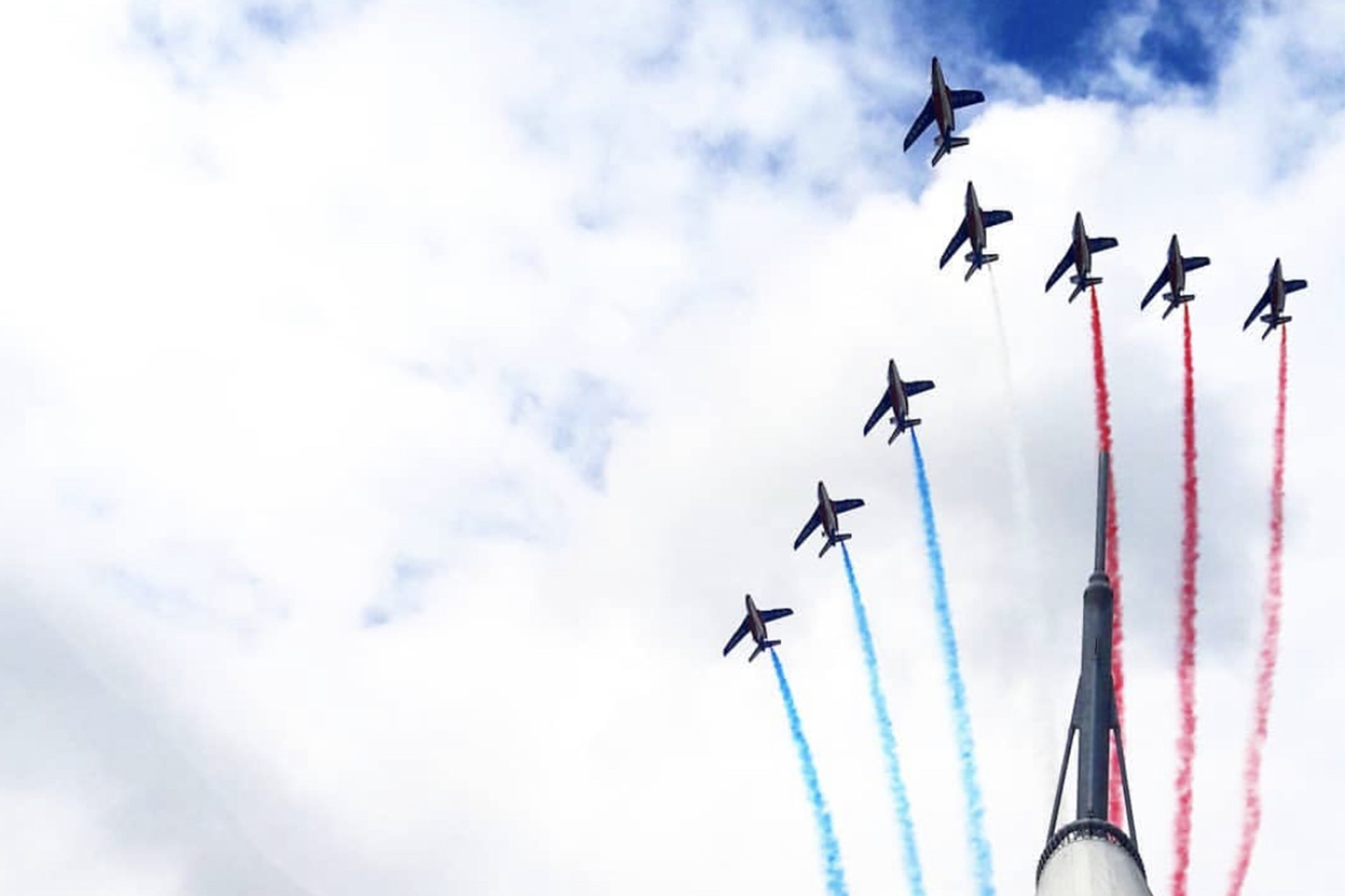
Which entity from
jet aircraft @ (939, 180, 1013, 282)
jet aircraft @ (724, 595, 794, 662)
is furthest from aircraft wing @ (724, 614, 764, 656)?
jet aircraft @ (939, 180, 1013, 282)

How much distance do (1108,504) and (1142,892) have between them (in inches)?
1775

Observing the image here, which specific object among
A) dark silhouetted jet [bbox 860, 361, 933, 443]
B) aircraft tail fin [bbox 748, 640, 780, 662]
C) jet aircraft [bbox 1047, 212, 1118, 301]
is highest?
jet aircraft [bbox 1047, 212, 1118, 301]

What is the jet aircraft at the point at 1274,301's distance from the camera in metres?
160

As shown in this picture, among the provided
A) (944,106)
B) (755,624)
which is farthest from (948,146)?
(755,624)

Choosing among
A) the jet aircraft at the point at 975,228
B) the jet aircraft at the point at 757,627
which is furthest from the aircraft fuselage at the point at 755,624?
the jet aircraft at the point at 975,228

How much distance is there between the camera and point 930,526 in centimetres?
14362

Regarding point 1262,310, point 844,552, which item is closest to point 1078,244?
point 1262,310

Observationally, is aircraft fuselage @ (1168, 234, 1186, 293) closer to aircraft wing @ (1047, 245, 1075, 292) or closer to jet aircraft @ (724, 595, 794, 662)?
aircraft wing @ (1047, 245, 1075, 292)

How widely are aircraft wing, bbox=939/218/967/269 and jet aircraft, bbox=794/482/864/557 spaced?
3105 centimetres

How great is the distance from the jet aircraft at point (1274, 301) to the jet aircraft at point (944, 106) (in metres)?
46.0

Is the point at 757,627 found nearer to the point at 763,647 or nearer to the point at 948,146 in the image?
the point at 763,647

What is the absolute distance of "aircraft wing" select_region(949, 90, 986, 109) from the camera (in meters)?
144

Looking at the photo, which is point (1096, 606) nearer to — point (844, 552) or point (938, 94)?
point (844, 552)

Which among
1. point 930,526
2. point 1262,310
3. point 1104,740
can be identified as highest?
point 1262,310
